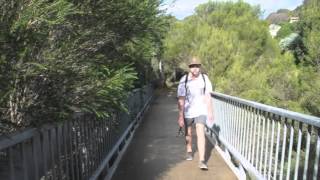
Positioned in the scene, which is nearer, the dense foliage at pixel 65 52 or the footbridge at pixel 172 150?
the dense foliage at pixel 65 52

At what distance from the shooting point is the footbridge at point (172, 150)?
162 inches

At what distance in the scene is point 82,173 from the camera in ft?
18.5

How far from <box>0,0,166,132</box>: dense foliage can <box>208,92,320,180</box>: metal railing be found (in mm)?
1630

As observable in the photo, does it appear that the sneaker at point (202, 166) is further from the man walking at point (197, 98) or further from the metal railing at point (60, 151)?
the metal railing at point (60, 151)

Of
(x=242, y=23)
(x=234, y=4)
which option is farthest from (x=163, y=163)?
(x=234, y=4)

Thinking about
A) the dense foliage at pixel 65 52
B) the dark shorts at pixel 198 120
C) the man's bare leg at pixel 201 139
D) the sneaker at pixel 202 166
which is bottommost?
the sneaker at pixel 202 166

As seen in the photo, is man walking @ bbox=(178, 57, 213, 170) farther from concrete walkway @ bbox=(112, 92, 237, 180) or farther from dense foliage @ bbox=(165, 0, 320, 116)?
dense foliage @ bbox=(165, 0, 320, 116)

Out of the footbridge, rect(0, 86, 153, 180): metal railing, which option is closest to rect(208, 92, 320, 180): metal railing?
the footbridge

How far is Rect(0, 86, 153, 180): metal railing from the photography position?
3.63 metres

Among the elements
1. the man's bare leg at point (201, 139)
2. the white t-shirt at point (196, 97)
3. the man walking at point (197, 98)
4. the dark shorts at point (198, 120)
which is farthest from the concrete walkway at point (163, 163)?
the white t-shirt at point (196, 97)

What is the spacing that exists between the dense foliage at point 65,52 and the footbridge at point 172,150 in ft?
1.01

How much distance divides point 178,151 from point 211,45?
46.3 ft

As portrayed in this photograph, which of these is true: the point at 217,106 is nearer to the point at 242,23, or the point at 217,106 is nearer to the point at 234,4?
the point at 242,23

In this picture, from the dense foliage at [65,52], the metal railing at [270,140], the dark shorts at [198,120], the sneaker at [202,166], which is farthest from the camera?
the dark shorts at [198,120]
